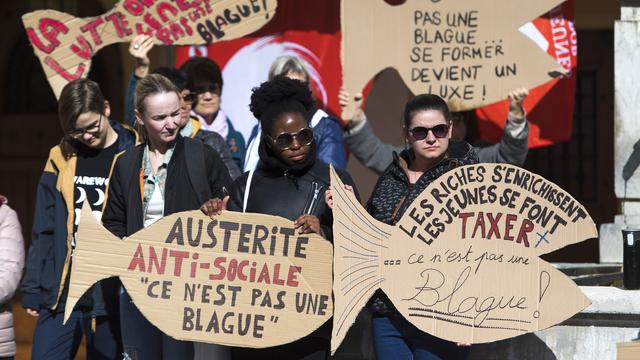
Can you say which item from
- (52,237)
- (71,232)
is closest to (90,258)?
(71,232)

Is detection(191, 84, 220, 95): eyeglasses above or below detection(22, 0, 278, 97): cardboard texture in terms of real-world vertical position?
below

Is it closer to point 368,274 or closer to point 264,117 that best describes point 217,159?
point 264,117

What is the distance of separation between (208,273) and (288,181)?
0.52 m

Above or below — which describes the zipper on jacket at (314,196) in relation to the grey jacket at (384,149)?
below

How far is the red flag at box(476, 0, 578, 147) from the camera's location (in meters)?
8.31

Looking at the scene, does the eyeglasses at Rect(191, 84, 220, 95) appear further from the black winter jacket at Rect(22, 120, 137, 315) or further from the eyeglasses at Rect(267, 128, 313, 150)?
the eyeglasses at Rect(267, 128, 313, 150)


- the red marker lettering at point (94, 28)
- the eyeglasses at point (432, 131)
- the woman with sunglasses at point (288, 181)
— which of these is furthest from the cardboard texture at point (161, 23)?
the eyeglasses at point (432, 131)

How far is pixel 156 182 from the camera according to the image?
6.03 meters

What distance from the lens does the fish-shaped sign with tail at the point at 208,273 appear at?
18.4ft

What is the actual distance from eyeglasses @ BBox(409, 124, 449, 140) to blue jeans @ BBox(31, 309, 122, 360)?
1.98m

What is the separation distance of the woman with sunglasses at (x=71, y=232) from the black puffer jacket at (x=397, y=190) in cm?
158

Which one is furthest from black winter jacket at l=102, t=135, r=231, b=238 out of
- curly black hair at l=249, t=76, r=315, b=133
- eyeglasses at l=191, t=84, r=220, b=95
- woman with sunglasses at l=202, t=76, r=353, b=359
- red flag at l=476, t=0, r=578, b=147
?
red flag at l=476, t=0, r=578, b=147

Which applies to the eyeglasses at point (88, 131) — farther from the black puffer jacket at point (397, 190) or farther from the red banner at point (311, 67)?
the red banner at point (311, 67)

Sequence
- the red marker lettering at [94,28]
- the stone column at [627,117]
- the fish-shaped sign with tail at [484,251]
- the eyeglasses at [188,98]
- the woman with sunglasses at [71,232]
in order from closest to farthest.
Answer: the fish-shaped sign with tail at [484,251]
the woman with sunglasses at [71,232]
the eyeglasses at [188,98]
the stone column at [627,117]
the red marker lettering at [94,28]
